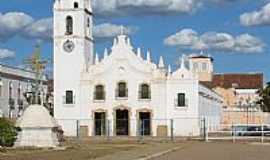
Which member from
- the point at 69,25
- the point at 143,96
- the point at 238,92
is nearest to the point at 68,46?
the point at 69,25

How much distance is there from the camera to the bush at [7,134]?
153ft

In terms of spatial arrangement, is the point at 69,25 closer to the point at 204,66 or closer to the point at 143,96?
the point at 143,96

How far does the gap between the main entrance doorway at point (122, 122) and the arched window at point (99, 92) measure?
248cm

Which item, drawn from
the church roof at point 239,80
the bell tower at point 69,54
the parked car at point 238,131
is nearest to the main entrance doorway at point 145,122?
the bell tower at point 69,54

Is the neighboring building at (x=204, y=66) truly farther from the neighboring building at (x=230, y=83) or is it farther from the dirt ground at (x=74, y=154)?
the dirt ground at (x=74, y=154)

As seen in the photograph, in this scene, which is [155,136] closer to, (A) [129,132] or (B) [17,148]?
(A) [129,132]

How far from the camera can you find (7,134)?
155ft

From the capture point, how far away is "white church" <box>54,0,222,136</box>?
80750 mm

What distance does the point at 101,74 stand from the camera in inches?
3265

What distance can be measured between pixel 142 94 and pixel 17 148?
130 feet

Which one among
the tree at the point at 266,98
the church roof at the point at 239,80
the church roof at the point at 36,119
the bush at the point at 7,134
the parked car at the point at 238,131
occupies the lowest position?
the parked car at the point at 238,131

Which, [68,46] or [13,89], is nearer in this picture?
[68,46]

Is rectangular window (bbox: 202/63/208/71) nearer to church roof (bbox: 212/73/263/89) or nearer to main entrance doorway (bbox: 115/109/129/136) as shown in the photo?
church roof (bbox: 212/73/263/89)

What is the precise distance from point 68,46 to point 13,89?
15384 mm
